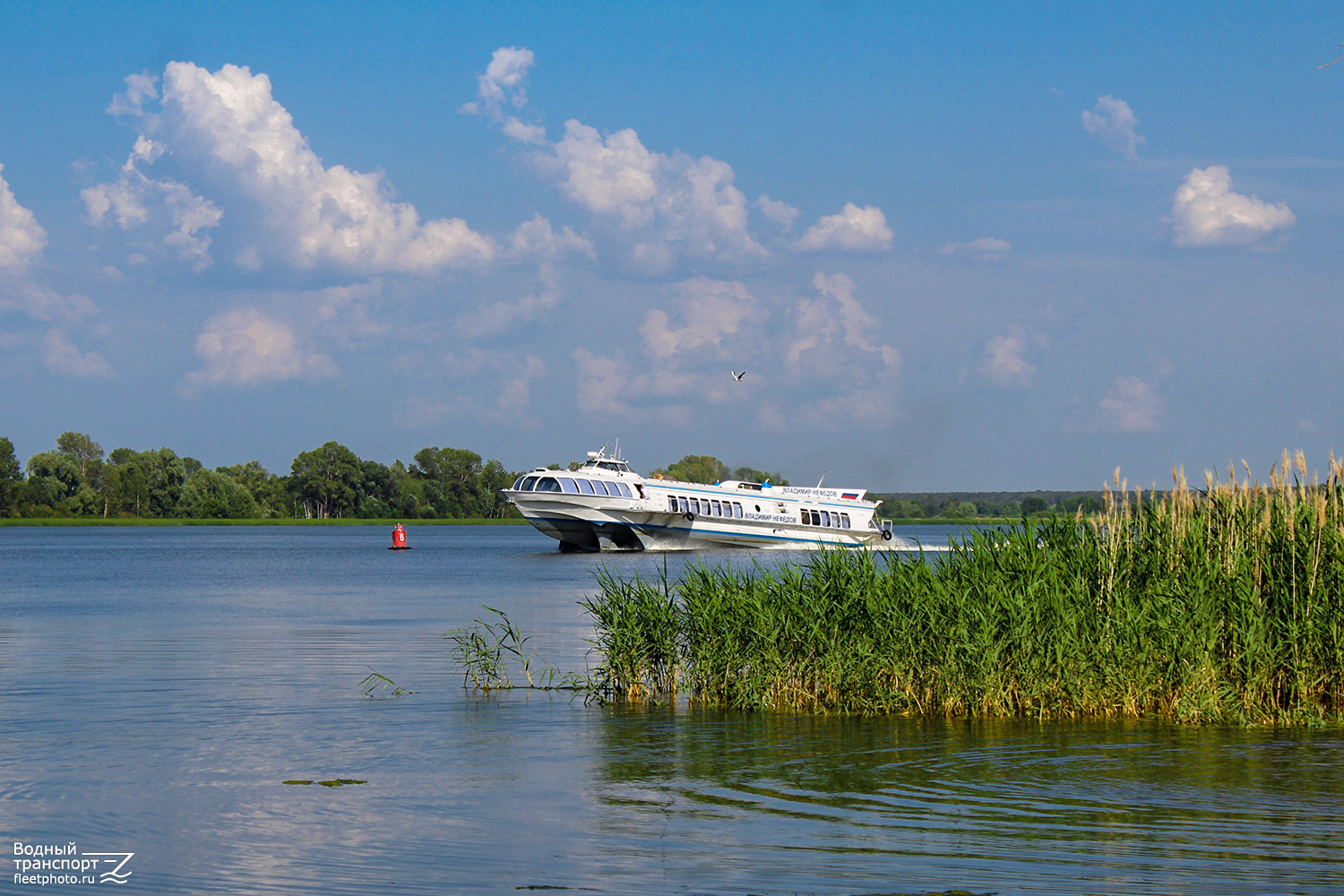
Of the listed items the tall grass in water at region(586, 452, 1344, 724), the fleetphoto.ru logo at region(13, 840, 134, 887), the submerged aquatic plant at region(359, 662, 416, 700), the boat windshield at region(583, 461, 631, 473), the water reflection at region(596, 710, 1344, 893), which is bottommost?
the submerged aquatic plant at region(359, 662, 416, 700)

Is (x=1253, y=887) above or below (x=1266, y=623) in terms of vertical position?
Result: below

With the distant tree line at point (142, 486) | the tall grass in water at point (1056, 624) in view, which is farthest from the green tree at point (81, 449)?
the tall grass in water at point (1056, 624)

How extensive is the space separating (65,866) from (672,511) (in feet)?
218

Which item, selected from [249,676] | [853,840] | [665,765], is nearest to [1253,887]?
[853,840]

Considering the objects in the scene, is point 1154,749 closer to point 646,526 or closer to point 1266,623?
point 1266,623

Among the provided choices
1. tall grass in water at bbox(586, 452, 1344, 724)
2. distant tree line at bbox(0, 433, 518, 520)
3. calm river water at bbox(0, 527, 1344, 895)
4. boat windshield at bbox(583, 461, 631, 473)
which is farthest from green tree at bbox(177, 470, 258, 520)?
tall grass in water at bbox(586, 452, 1344, 724)

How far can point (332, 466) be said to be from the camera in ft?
650

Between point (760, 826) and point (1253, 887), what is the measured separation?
4228 millimetres

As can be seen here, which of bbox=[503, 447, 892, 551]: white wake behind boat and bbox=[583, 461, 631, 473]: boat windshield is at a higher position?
bbox=[583, 461, 631, 473]: boat windshield

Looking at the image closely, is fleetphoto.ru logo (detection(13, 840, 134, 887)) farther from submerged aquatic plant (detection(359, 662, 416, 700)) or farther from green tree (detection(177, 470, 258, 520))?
green tree (detection(177, 470, 258, 520))

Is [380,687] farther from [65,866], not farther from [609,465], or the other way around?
[609,465]

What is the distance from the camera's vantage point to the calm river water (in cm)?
1038

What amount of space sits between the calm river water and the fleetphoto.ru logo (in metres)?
0.14

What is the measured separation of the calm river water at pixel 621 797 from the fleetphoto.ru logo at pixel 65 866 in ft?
0.47
